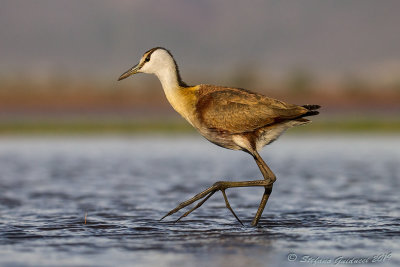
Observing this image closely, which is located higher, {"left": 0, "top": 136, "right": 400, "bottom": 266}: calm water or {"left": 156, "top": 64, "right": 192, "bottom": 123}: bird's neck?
{"left": 156, "top": 64, "right": 192, "bottom": 123}: bird's neck

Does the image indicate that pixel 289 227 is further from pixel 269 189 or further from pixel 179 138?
pixel 179 138

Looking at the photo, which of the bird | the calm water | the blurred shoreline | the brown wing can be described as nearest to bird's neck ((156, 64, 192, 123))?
the bird

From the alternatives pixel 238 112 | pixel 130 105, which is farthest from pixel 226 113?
pixel 130 105

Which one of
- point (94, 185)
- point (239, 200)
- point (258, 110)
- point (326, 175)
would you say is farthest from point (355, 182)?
point (258, 110)

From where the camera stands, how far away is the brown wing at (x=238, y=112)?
34.0ft

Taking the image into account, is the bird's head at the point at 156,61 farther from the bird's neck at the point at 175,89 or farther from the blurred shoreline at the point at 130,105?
the blurred shoreline at the point at 130,105

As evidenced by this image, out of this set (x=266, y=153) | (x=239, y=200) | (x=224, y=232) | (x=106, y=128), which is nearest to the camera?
(x=224, y=232)

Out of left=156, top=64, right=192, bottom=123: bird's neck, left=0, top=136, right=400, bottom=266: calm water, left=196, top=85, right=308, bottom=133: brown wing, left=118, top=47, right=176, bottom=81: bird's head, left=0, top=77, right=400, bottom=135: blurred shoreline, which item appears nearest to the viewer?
left=0, top=136, right=400, bottom=266: calm water

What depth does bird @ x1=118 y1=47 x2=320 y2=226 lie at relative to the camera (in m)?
10.4

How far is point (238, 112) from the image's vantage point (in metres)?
10.4

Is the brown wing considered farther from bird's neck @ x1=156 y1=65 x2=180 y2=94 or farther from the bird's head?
the bird's head

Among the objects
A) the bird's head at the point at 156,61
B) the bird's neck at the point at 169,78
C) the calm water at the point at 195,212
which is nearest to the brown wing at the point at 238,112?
the bird's neck at the point at 169,78

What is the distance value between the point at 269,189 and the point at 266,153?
13884 millimetres

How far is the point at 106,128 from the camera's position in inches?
1607
